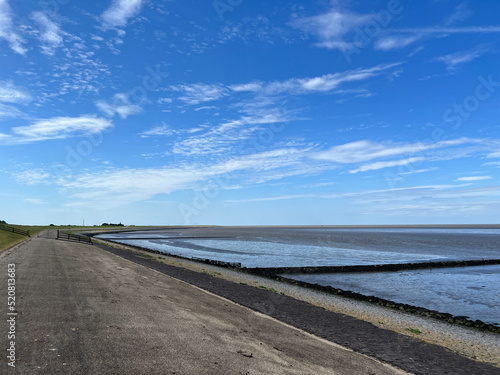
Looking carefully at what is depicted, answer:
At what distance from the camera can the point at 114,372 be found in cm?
797

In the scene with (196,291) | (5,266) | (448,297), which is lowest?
(448,297)

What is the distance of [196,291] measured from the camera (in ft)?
70.6

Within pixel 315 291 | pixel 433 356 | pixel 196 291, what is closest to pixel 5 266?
pixel 196 291

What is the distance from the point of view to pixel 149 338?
34.3 feet

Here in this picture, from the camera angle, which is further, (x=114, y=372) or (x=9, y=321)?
(x=9, y=321)

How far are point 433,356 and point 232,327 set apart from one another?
7656 millimetres

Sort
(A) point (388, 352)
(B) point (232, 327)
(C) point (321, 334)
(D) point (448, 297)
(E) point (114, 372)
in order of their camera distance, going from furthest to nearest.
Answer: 1. (D) point (448, 297)
2. (C) point (321, 334)
3. (B) point (232, 327)
4. (A) point (388, 352)
5. (E) point (114, 372)

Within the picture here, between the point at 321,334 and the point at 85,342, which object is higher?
the point at 85,342

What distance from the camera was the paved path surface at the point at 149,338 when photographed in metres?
8.59

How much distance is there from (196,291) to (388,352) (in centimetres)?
1240

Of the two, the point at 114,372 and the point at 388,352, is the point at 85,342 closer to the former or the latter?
the point at 114,372

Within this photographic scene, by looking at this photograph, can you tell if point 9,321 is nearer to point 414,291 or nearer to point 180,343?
point 180,343

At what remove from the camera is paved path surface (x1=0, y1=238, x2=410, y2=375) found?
859 centimetres

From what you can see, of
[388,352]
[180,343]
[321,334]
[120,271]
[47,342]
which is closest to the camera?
[47,342]
